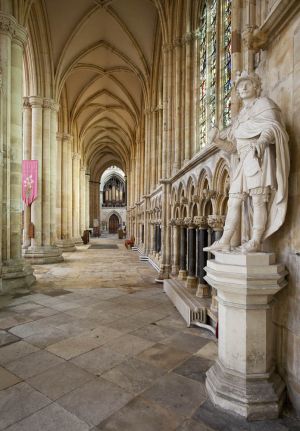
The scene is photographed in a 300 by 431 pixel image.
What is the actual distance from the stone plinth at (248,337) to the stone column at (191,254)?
3.65 m

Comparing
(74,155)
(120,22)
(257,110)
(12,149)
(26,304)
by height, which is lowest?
(26,304)

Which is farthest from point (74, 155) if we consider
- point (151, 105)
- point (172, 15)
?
point (172, 15)

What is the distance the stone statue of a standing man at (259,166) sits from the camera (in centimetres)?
251

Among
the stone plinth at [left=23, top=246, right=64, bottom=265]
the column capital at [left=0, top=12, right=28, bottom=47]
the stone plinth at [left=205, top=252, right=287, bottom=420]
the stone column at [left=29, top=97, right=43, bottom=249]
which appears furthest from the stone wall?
the stone column at [left=29, top=97, right=43, bottom=249]

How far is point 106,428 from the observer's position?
7.17ft

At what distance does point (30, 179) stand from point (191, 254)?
6.46m

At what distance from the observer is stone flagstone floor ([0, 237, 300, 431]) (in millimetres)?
2287

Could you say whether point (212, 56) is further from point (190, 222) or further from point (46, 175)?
point (46, 175)

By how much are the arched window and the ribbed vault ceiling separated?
19.8ft

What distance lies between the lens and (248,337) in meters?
2.54

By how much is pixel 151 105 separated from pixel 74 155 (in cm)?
1148

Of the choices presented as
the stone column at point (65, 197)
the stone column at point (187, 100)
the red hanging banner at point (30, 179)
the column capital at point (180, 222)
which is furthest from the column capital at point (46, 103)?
the column capital at point (180, 222)

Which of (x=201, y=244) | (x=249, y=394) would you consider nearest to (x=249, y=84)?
(x=249, y=394)

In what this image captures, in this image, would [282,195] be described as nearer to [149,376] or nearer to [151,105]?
[149,376]
